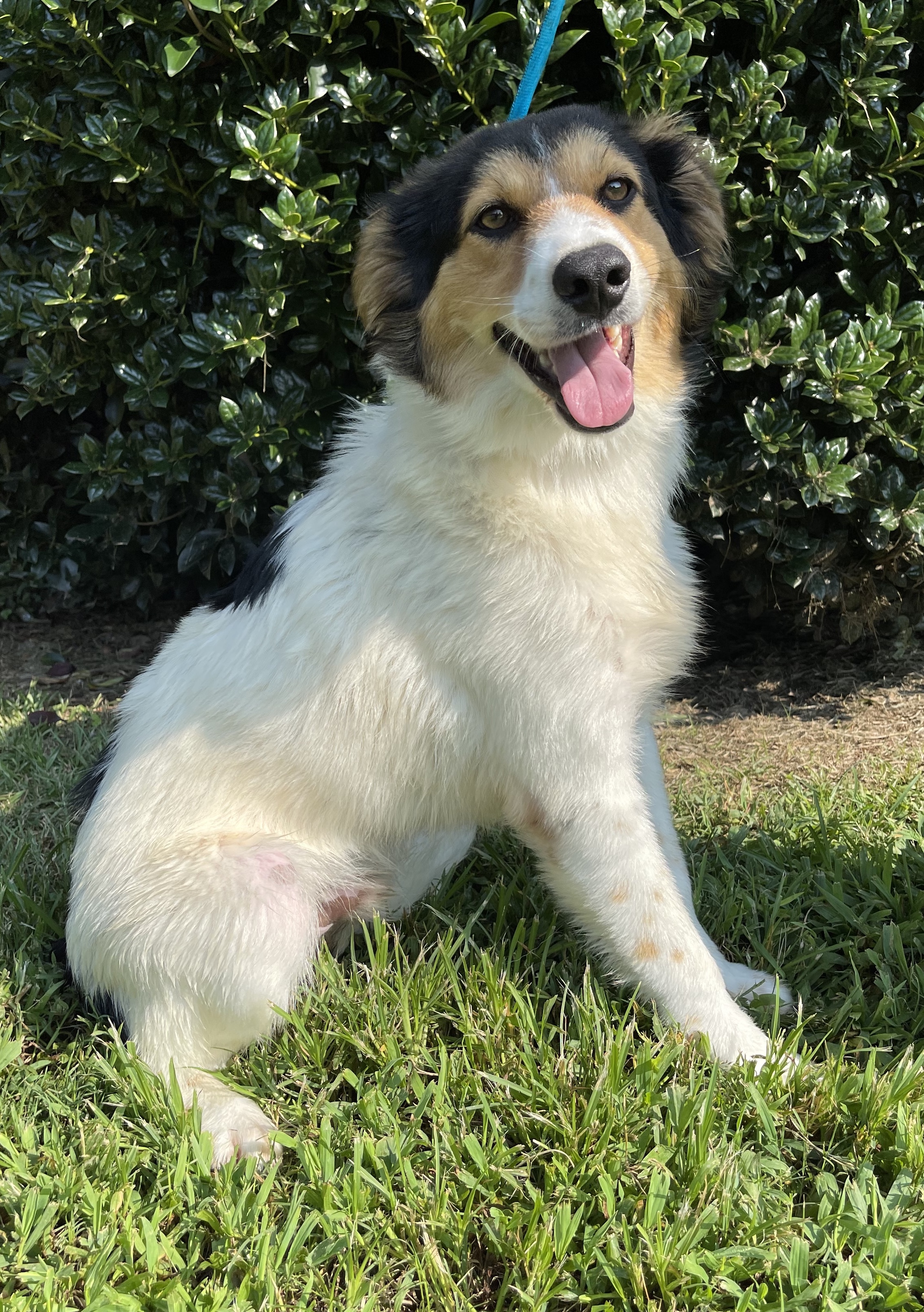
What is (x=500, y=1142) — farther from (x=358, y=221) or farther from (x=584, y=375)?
(x=358, y=221)

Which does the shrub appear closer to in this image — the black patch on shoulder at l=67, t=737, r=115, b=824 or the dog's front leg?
the black patch on shoulder at l=67, t=737, r=115, b=824

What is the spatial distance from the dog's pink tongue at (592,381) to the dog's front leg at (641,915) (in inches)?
30.0

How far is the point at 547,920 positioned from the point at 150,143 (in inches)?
116

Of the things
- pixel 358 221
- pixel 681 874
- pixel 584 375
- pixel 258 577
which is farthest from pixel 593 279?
pixel 358 221

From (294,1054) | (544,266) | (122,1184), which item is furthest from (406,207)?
(122,1184)

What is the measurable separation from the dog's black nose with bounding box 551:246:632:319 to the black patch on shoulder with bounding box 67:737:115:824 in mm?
1508

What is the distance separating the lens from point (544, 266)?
212cm

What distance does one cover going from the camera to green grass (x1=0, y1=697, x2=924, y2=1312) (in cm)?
185

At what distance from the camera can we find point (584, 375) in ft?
7.36

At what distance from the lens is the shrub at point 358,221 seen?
330 centimetres

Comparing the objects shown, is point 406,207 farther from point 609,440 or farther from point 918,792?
point 918,792

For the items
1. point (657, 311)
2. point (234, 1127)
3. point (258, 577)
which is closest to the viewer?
point (234, 1127)

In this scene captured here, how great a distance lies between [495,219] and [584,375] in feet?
1.36

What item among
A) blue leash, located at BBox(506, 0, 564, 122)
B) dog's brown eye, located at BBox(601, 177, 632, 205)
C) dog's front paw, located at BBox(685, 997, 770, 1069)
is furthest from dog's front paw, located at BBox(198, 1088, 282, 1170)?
blue leash, located at BBox(506, 0, 564, 122)
